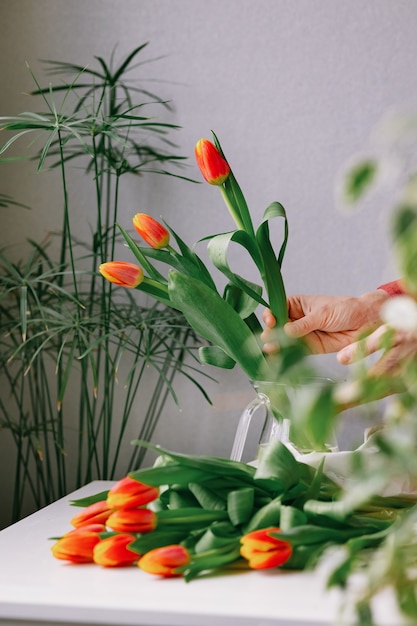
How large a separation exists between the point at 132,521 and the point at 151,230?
0.44 meters

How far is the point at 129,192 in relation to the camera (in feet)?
5.74

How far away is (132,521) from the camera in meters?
0.72

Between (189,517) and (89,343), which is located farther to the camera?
(89,343)

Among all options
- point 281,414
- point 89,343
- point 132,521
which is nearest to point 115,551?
point 132,521

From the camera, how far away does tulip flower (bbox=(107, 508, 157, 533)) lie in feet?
2.37

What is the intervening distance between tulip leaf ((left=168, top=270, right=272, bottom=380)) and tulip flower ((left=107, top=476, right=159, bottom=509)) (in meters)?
0.27

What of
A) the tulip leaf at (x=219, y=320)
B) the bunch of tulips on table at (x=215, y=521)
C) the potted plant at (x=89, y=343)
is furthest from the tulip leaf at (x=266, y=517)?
the potted plant at (x=89, y=343)

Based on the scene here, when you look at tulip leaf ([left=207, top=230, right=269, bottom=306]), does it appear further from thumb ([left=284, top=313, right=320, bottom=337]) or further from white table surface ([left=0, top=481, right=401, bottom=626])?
white table surface ([left=0, top=481, right=401, bottom=626])

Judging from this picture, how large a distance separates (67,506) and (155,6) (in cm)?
114

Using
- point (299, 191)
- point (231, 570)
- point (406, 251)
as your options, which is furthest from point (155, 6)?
point (406, 251)

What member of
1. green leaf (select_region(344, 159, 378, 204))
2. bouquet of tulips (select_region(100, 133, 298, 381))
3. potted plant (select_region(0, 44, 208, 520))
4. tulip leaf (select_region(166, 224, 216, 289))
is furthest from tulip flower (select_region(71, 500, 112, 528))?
potted plant (select_region(0, 44, 208, 520))

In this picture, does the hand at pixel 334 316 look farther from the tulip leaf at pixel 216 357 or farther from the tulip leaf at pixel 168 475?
the tulip leaf at pixel 168 475

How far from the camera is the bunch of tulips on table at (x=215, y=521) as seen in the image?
0.71 m

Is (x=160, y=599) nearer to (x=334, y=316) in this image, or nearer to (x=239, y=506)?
(x=239, y=506)
